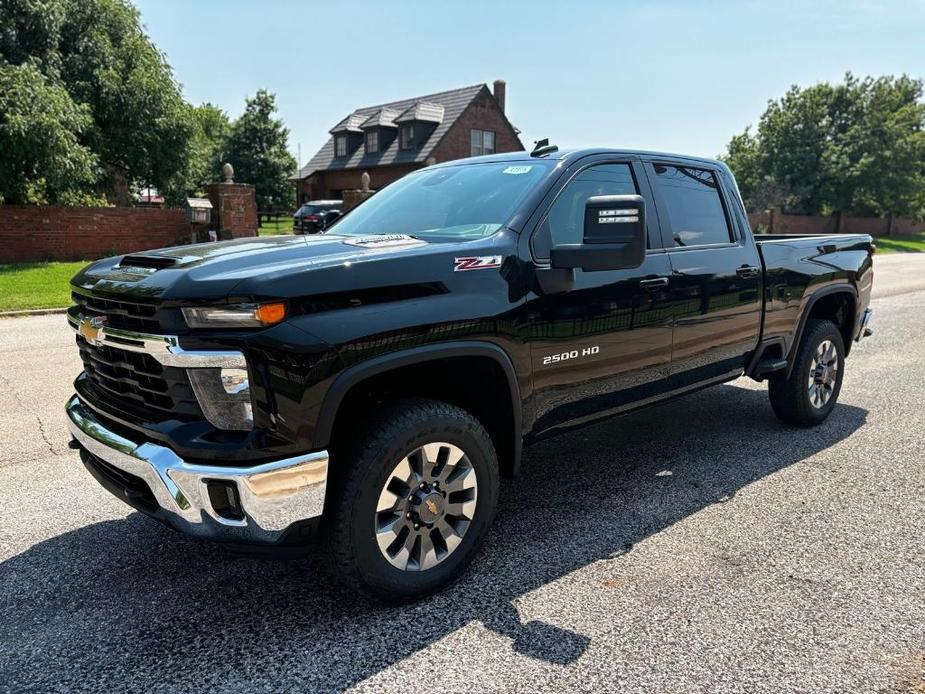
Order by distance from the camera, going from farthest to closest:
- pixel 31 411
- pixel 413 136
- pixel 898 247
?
pixel 898 247 < pixel 413 136 < pixel 31 411

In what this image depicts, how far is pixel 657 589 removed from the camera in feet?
10.1

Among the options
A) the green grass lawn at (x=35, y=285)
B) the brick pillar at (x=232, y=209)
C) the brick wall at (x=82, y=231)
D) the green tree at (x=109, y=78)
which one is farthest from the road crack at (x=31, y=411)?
the green tree at (x=109, y=78)

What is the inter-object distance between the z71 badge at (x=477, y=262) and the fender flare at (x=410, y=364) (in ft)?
1.06

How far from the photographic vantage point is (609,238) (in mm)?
3041

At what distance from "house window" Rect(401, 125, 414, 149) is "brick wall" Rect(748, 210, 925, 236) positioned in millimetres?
18560

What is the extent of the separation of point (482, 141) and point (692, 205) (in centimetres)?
3663

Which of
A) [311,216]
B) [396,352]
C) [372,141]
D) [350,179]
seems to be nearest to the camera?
[396,352]

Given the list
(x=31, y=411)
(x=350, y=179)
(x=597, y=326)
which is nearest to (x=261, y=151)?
(x=350, y=179)

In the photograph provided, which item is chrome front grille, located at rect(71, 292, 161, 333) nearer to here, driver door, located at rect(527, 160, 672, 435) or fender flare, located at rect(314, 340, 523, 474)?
fender flare, located at rect(314, 340, 523, 474)

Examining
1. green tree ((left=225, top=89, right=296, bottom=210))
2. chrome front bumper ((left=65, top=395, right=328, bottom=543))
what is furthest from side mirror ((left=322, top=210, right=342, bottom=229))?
green tree ((left=225, top=89, right=296, bottom=210))

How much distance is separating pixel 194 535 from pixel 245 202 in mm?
15366

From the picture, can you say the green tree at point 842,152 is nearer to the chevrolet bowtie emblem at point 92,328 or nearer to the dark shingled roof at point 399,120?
the dark shingled roof at point 399,120

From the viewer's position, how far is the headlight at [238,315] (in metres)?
2.47

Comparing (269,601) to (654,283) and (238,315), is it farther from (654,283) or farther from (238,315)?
(654,283)
